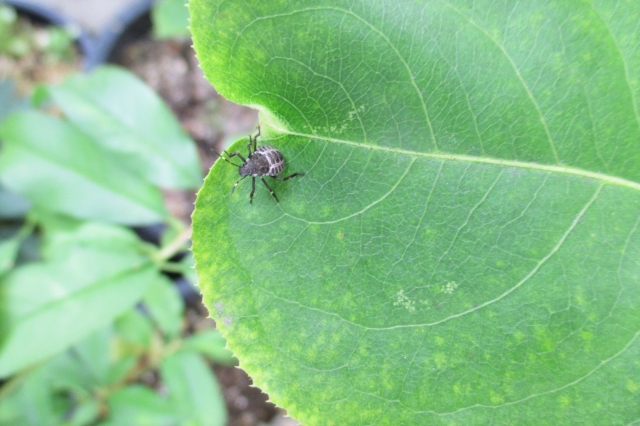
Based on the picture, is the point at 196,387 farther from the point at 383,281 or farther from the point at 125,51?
the point at 125,51

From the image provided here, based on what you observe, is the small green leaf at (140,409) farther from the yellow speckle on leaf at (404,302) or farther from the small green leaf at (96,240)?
the yellow speckle on leaf at (404,302)

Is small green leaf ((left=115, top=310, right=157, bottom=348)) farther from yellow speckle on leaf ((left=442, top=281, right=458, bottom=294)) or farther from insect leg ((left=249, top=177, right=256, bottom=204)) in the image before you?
yellow speckle on leaf ((left=442, top=281, right=458, bottom=294))

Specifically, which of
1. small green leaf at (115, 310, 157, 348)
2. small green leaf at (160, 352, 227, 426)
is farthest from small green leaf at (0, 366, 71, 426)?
small green leaf at (160, 352, 227, 426)

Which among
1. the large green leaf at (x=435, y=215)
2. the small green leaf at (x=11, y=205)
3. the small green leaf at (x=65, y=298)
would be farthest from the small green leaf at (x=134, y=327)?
the large green leaf at (x=435, y=215)

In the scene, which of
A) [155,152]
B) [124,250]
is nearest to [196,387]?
[124,250]

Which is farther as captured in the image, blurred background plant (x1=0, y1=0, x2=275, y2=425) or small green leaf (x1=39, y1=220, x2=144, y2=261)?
small green leaf (x1=39, y1=220, x2=144, y2=261)

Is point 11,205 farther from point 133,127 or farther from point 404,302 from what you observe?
point 404,302
